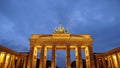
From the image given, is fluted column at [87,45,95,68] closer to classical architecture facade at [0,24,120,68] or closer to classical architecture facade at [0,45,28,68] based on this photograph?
classical architecture facade at [0,24,120,68]

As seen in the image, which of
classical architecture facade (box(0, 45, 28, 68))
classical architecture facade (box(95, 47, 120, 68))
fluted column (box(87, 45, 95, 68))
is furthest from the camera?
fluted column (box(87, 45, 95, 68))

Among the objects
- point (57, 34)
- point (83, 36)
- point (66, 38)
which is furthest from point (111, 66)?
point (57, 34)

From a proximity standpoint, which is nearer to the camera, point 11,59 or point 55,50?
point 11,59

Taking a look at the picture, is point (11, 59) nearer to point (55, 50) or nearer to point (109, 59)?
point (55, 50)

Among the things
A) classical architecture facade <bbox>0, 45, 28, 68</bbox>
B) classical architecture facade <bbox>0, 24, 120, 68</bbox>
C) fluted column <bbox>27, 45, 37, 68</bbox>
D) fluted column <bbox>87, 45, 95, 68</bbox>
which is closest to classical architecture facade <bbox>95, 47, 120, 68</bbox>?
classical architecture facade <bbox>0, 24, 120, 68</bbox>

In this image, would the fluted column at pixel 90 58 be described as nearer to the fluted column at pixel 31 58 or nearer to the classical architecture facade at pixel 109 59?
the classical architecture facade at pixel 109 59

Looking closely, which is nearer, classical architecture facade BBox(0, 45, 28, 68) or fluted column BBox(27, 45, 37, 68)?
classical architecture facade BBox(0, 45, 28, 68)

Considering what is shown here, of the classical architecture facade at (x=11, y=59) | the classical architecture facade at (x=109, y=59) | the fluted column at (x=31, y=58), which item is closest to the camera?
the classical architecture facade at (x=11, y=59)

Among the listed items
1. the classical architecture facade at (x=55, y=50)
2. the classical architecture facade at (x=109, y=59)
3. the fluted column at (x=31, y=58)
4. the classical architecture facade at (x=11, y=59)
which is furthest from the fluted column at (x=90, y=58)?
the classical architecture facade at (x=11, y=59)

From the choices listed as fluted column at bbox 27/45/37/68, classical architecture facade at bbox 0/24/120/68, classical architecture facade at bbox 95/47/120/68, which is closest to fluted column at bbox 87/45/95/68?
classical architecture facade at bbox 0/24/120/68

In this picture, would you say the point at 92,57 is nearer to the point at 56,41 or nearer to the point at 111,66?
the point at 111,66

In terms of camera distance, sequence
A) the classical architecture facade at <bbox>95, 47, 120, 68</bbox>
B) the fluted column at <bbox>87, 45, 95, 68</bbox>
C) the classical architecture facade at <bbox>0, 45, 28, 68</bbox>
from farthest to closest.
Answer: the fluted column at <bbox>87, 45, 95, 68</bbox> → the classical architecture facade at <bbox>95, 47, 120, 68</bbox> → the classical architecture facade at <bbox>0, 45, 28, 68</bbox>

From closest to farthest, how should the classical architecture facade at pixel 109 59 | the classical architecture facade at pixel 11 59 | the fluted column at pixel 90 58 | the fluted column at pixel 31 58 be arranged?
the classical architecture facade at pixel 11 59, the classical architecture facade at pixel 109 59, the fluted column at pixel 31 58, the fluted column at pixel 90 58

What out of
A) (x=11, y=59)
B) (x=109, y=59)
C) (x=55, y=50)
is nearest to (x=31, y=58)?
(x=11, y=59)
